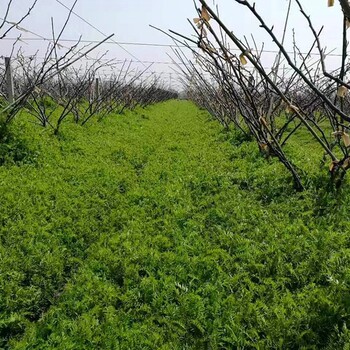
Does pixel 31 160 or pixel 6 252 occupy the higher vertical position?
pixel 31 160

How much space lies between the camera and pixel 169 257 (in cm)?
369

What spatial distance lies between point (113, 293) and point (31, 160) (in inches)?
167

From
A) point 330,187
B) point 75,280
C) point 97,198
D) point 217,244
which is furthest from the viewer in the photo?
point 97,198

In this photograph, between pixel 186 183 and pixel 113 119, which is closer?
pixel 186 183

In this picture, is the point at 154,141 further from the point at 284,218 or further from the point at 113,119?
the point at 284,218

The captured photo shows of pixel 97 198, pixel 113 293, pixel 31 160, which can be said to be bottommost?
pixel 113 293

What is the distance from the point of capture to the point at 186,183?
20.3ft

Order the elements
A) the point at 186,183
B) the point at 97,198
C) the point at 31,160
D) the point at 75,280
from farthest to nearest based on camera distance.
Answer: the point at 31,160 < the point at 186,183 < the point at 97,198 < the point at 75,280

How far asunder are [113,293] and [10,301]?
0.85 metres

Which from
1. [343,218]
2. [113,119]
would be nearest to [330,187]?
[343,218]

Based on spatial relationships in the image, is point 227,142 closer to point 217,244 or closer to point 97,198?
point 97,198

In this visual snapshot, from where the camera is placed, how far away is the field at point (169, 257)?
271cm

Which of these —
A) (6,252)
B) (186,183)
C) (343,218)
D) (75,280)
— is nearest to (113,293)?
(75,280)

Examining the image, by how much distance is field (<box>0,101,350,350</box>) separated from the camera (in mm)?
2709
